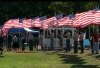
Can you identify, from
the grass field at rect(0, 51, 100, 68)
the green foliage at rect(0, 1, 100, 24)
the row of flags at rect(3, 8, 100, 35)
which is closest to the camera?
the grass field at rect(0, 51, 100, 68)

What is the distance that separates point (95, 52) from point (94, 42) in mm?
1126

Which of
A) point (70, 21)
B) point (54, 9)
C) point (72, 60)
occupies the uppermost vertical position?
point (54, 9)

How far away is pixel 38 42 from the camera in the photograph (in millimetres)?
47062

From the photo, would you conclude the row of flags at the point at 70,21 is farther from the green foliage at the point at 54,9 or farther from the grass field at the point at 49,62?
the grass field at the point at 49,62

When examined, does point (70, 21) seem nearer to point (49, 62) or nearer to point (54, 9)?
point (49, 62)

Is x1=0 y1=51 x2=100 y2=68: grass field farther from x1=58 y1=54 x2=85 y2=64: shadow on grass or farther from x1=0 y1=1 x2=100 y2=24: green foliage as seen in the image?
x1=0 y1=1 x2=100 y2=24: green foliage

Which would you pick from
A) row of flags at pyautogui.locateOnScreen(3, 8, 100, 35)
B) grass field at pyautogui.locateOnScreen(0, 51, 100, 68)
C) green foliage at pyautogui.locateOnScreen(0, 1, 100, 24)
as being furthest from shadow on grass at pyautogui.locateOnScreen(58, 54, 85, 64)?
green foliage at pyautogui.locateOnScreen(0, 1, 100, 24)

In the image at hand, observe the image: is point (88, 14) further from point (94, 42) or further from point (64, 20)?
point (64, 20)

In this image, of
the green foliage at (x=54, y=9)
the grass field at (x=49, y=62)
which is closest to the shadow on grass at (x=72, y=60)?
the grass field at (x=49, y=62)

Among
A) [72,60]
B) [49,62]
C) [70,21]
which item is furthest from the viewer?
[70,21]

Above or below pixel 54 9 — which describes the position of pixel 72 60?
below

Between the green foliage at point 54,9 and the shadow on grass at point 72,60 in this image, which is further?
the green foliage at point 54,9

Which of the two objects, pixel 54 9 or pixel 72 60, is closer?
pixel 72 60

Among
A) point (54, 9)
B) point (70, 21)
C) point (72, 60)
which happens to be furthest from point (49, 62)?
point (54, 9)
